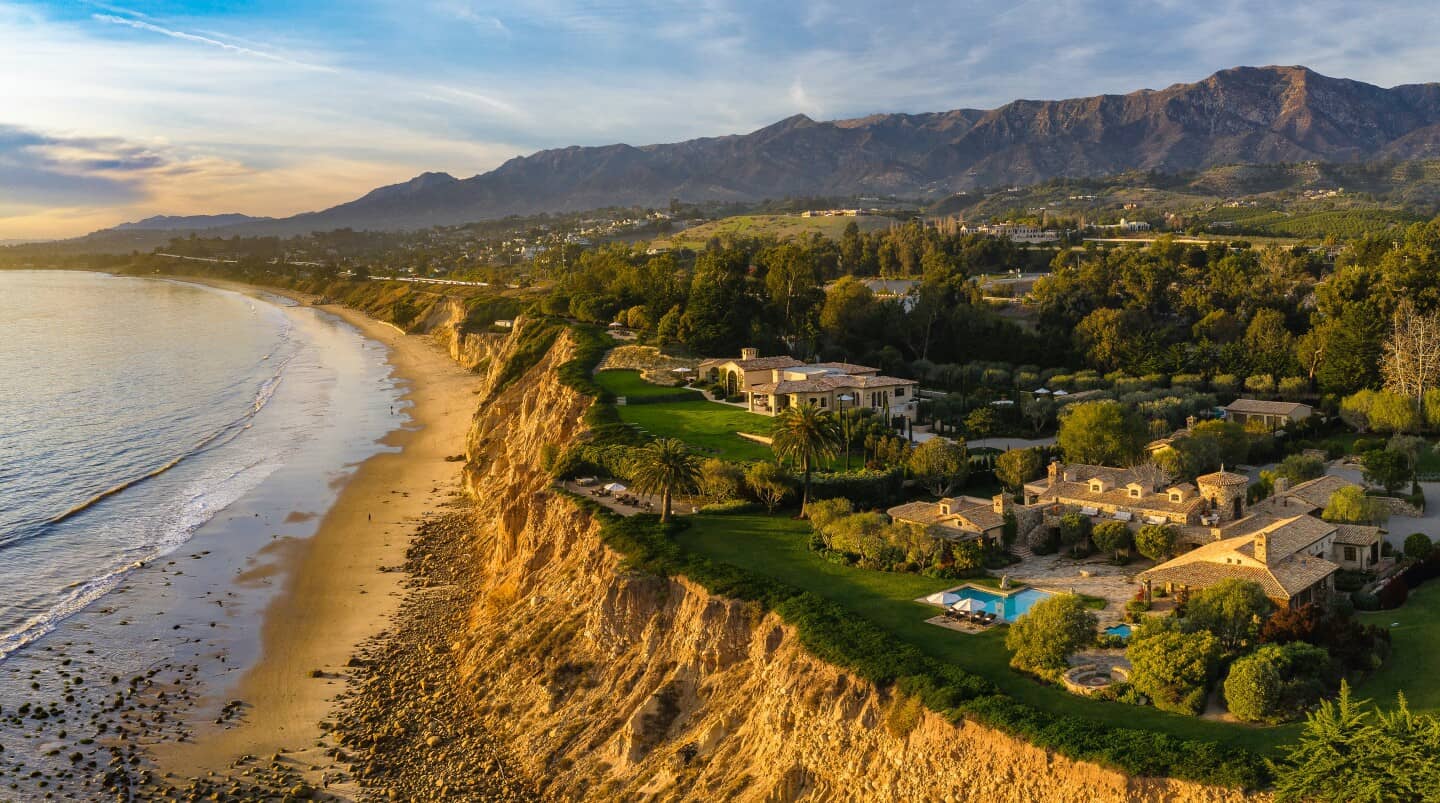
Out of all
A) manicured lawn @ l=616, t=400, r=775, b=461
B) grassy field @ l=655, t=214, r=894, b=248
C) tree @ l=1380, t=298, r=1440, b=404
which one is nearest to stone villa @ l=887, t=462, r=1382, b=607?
manicured lawn @ l=616, t=400, r=775, b=461

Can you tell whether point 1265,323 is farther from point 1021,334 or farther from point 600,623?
point 600,623

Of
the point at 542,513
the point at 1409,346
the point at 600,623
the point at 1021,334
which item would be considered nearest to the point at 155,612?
the point at 542,513

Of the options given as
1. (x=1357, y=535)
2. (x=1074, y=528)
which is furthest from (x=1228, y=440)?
(x=1074, y=528)

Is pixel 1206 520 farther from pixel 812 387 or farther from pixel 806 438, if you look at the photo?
pixel 812 387

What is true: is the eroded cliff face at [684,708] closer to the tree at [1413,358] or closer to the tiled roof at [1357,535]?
the tiled roof at [1357,535]

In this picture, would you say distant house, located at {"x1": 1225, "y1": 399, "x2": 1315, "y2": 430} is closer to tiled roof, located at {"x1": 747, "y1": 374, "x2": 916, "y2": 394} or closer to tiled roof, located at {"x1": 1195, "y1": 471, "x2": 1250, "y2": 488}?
tiled roof, located at {"x1": 747, "y1": 374, "x2": 916, "y2": 394}
